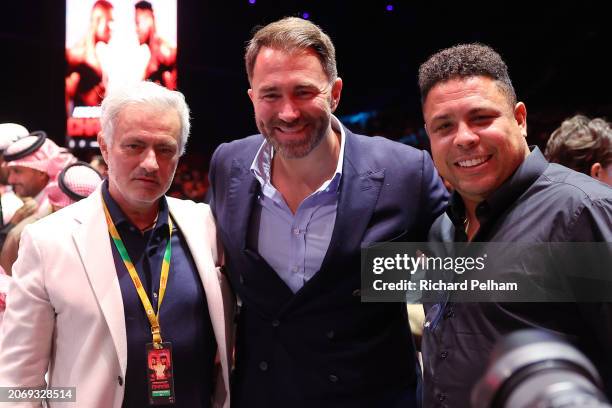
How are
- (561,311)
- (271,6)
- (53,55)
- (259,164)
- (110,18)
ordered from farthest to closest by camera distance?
1. (53,55)
2. (271,6)
3. (110,18)
4. (259,164)
5. (561,311)

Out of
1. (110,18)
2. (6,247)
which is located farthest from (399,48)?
(6,247)

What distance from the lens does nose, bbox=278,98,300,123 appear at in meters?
1.71

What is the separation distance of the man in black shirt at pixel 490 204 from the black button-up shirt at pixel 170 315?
1.98 ft

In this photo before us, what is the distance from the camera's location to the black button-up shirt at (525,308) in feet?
3.92

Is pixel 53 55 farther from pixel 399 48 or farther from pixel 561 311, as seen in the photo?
pixel 561 311

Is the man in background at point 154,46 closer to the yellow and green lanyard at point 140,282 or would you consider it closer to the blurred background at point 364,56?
the blurred background at point 364,56

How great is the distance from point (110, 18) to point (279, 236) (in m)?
4.90

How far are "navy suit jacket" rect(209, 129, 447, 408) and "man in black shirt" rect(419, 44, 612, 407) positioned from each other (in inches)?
8.8

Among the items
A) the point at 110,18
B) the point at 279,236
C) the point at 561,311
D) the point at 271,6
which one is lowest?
the point at 561,311

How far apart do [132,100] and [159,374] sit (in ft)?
2.35

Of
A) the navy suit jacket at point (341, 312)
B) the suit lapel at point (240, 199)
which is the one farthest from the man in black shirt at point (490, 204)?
the suit lapel at point (240, 199)

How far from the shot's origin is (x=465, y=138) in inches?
55.6

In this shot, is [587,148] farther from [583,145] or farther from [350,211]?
[350,211]

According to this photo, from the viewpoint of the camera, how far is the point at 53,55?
8.05 metres
